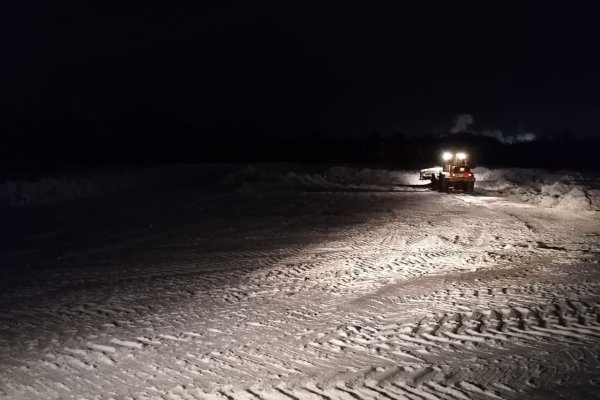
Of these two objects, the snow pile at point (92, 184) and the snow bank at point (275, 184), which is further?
the snow pile at point (92, 184)

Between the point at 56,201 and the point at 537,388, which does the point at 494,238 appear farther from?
the point at 56,201

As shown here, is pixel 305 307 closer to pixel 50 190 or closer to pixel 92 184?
pixel 50 190

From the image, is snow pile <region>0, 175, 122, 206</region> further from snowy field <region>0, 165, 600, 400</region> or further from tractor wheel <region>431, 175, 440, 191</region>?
tractor wheel <region>431, 175, 440, 191</region>

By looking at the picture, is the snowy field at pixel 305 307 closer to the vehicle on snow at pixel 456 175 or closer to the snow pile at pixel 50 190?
the snow pile at pixel 50 190

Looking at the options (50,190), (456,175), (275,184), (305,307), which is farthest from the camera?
(275,184)

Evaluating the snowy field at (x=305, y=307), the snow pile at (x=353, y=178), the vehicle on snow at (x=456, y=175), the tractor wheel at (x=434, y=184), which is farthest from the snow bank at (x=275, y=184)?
the snowy field at (x=305, y=307)

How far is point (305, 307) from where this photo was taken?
340 inches

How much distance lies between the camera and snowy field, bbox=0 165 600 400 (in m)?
5.80

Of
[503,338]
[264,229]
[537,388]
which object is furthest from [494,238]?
[537,388]

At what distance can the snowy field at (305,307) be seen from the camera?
19.0ft

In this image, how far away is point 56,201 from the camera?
1045 inches

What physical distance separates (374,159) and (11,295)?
2920 inches

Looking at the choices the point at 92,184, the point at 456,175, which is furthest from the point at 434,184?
the point at 92,184

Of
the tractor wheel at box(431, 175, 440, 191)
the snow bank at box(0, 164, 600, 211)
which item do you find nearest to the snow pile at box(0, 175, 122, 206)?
the snow bank at box(0, 164, 600, 211)
